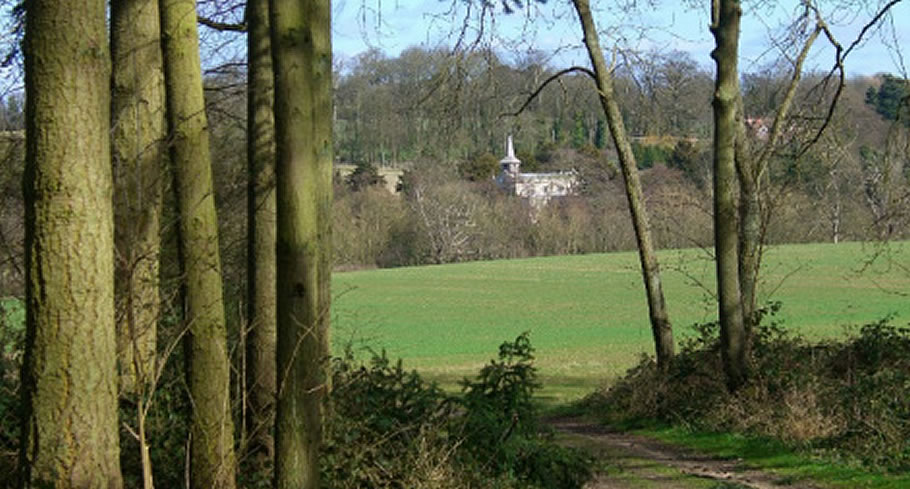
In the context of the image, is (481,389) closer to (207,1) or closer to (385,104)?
(207,1)

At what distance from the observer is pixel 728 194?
47.4ft

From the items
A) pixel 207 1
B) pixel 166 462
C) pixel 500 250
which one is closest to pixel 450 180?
pixel 500 250

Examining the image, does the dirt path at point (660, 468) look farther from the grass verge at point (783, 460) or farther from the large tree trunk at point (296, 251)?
the large tree trunk at point (296, 251)

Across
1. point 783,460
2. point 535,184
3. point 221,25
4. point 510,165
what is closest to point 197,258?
point 221,25

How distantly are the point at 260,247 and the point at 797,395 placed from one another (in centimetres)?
736

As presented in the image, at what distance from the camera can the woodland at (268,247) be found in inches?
192

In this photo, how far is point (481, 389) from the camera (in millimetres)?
9898

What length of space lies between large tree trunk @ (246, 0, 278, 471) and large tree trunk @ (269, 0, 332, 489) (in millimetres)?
1654

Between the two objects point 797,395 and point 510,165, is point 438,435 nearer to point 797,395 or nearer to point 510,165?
point 797,395

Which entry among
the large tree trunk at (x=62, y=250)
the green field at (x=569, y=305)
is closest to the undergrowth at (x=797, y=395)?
the green field at (x=569, y=305)

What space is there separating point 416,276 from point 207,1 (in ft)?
192

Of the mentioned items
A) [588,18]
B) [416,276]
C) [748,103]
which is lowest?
[416,276]

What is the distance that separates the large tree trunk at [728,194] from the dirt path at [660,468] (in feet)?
5.46

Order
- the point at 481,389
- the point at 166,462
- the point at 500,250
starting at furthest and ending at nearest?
the point at 500,250 → the point at 481,389 → the point at 166,462
